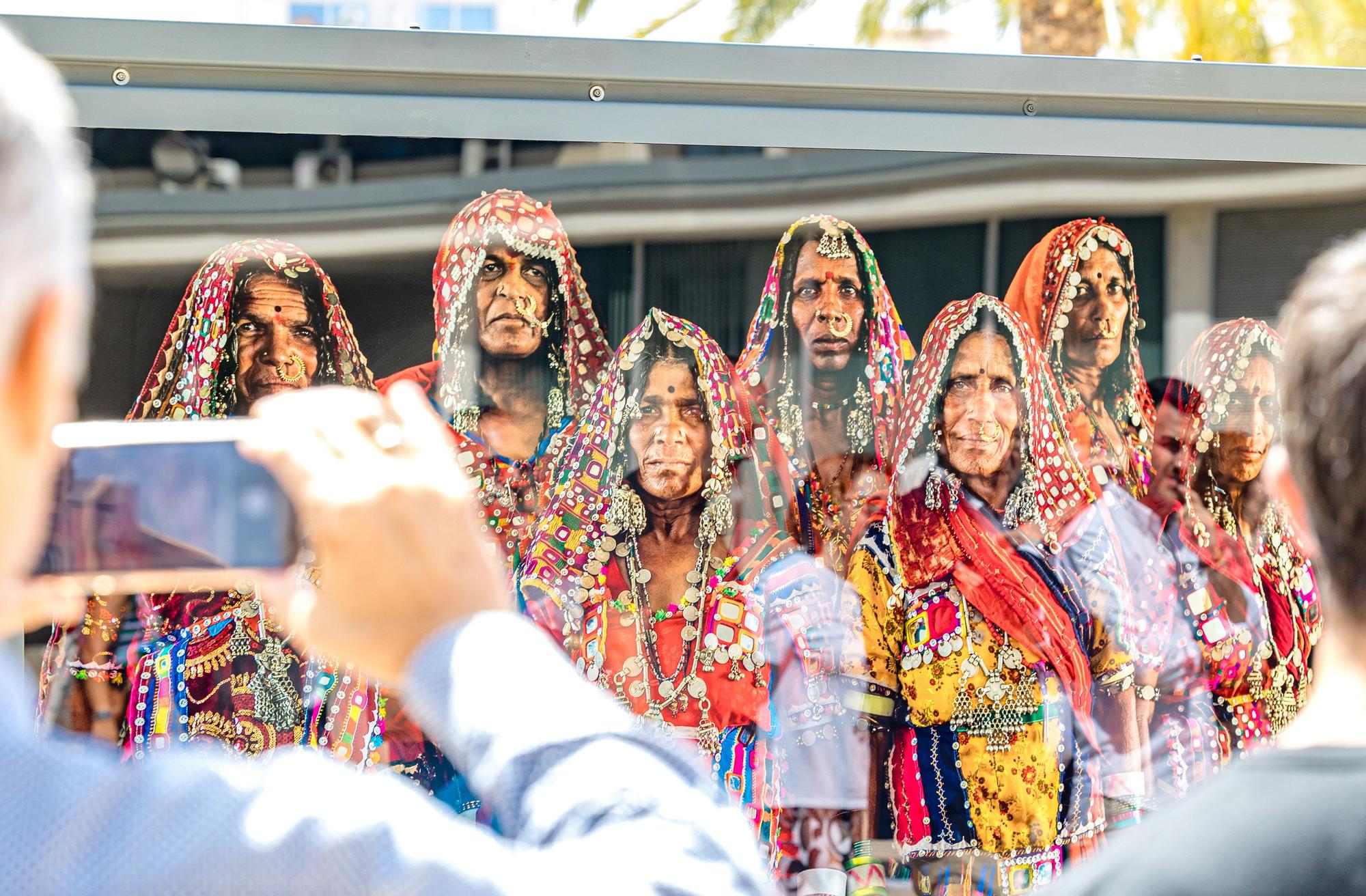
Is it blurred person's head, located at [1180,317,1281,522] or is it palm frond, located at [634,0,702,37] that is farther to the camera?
palm frond, located at [634,0,702,37]

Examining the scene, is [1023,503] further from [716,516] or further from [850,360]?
[716,516]

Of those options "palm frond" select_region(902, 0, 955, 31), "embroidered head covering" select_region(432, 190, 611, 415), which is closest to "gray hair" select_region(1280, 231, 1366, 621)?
"embroidered head covering" select_region(432, 190, 611, 415)

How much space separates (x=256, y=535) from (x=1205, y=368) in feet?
6.97

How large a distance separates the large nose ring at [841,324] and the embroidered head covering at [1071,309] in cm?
31

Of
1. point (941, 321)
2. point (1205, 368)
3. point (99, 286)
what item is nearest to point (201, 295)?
point (99, 286)

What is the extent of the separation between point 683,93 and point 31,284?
1755 millimetres

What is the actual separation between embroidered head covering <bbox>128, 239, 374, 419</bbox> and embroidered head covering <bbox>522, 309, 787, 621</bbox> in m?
0.42

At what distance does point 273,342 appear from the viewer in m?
2.23

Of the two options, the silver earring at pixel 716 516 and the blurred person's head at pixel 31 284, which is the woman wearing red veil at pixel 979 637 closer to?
the silver earring at pixel 716 516

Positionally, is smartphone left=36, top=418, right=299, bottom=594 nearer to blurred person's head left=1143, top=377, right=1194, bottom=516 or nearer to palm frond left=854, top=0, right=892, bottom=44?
blurred person's head left=1143, top=377, right=1194, bottom=516

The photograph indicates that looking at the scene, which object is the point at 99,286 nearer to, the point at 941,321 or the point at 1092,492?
the point at 941,321

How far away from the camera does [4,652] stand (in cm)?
72

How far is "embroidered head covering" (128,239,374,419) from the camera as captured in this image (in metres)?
2.18

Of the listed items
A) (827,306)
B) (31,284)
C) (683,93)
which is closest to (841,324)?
(827,306)
